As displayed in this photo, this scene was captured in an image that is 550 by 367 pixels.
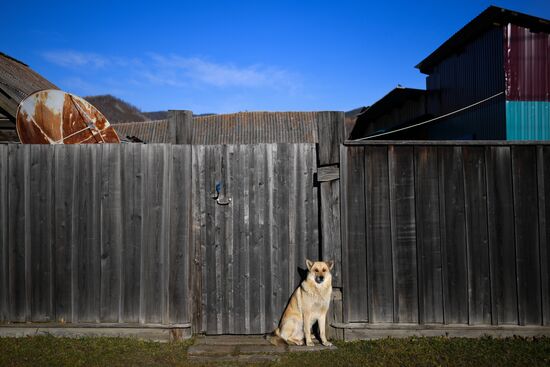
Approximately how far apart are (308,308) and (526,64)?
9871 millimetres

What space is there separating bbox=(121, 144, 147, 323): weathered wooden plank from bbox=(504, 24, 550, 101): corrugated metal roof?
32.9ft

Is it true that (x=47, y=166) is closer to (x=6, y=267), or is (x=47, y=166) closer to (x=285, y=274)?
(x=6, y=267)

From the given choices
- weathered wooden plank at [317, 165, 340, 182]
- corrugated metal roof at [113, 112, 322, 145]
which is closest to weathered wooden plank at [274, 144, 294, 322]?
weathered wooden plank at [317, 165, 340, 182]

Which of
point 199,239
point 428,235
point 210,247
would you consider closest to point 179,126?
point 199,239

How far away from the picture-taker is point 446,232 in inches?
205

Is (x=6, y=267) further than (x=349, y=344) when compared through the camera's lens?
Yes

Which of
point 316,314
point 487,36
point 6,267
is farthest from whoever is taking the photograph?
point 487,36

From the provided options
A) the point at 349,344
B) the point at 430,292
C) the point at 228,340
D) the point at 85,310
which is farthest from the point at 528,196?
the point at 85,310

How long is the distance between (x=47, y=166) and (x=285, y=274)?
334 cm

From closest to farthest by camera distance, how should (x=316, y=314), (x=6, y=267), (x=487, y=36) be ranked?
(x=316, y=314) → (x=6, y=267) → (x=487, y=36)

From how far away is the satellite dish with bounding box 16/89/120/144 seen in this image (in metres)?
5.84

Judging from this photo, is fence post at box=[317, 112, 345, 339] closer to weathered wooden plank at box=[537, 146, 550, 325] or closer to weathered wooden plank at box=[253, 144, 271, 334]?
weathered wooden plank at box=[253, 144, 271, 334]

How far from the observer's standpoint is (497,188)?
522cm

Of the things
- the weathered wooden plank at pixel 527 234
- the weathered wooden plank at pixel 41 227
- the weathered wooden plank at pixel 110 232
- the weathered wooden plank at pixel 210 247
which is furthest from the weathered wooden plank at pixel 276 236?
the weathered wooden plank at pixel 527 234
